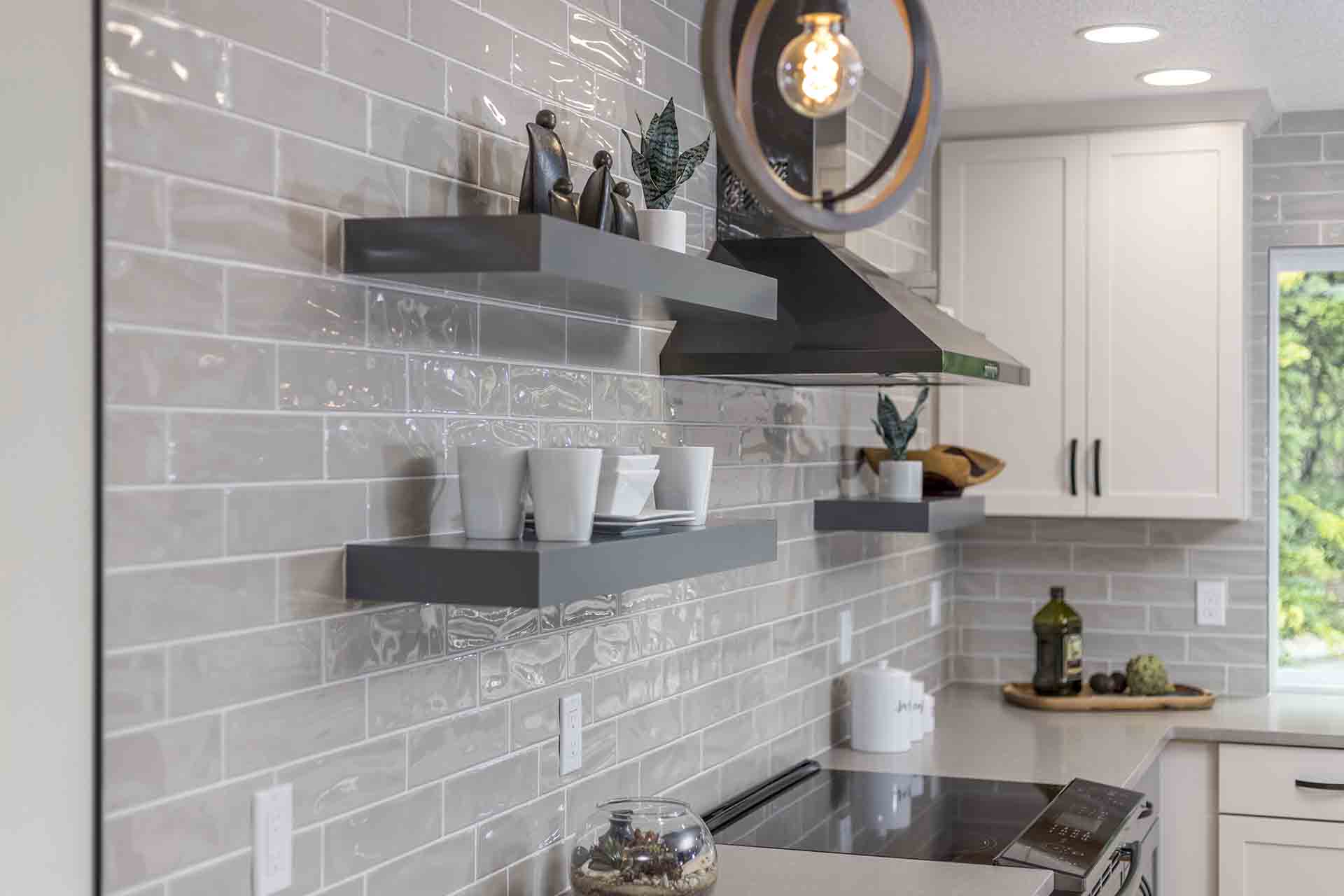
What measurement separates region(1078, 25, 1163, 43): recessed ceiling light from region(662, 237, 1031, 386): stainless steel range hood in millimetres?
874

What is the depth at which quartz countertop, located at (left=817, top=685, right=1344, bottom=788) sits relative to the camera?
3.20 metres

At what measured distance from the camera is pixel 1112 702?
387cm

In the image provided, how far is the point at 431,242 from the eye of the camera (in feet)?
5.34

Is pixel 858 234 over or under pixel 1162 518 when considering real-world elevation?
over

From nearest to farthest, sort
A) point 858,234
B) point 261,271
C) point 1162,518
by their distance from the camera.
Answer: point 261,271 < point 858,234 < point 1162,518

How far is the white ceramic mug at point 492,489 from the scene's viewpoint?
70.6 inches

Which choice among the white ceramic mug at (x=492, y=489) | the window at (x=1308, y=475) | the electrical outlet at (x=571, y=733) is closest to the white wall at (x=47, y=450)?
the white ceramic mug at (x=492, y=489)

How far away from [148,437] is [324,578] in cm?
31

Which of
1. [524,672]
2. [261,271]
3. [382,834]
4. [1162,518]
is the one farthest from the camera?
[1162,518]

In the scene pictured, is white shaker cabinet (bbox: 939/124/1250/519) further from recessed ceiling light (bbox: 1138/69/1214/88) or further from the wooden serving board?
the wooden serving board

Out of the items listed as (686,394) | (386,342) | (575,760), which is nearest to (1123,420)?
(686,394)

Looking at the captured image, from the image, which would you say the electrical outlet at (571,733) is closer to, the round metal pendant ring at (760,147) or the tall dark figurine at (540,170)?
the tall dark figurine at (540,170)

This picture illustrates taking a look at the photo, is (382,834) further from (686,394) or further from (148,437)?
(686,394)

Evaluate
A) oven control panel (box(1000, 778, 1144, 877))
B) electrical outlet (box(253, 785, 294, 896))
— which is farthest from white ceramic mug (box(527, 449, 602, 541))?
oven control panel (box(1000, 778, 1144, 877))
